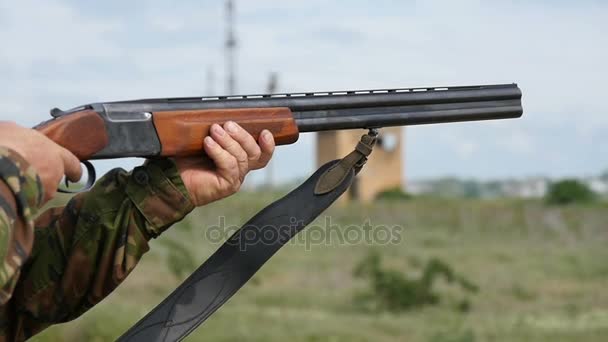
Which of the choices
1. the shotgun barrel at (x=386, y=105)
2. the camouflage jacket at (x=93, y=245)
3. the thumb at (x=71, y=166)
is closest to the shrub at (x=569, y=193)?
the shotgun barrel at (x=386, y=105)

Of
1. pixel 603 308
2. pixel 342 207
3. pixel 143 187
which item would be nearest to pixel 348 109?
pixel 143 187

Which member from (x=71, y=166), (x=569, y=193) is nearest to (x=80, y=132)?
(x=71, y=166)

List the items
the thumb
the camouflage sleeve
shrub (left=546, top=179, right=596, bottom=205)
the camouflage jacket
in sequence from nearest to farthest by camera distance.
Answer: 1. the camouflage sleeve
2. the thumb
3. the camouflage jacket
4. shrub (left=546, top=179, right=596, bottom=205)

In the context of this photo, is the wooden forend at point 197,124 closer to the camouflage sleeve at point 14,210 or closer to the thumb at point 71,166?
the thumb at point 71,166

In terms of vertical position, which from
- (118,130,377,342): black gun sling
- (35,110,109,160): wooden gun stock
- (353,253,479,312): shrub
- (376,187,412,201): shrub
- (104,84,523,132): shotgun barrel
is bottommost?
(353,253,479,312): shrub

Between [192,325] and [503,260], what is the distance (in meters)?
17.6

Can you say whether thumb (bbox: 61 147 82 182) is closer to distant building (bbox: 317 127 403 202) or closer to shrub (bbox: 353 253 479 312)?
shrub (bbox: 353 253 479 312)

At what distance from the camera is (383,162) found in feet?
140

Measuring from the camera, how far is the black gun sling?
8.43 ft

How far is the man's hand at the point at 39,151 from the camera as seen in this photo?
1915mm

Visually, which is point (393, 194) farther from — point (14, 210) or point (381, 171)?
point (14, 210)

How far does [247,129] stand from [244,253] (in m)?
0.44

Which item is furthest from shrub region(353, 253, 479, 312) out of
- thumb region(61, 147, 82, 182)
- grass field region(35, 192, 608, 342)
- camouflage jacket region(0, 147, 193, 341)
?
thumb region(61, 147, 82, 182)

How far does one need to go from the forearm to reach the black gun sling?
200 millimetres
